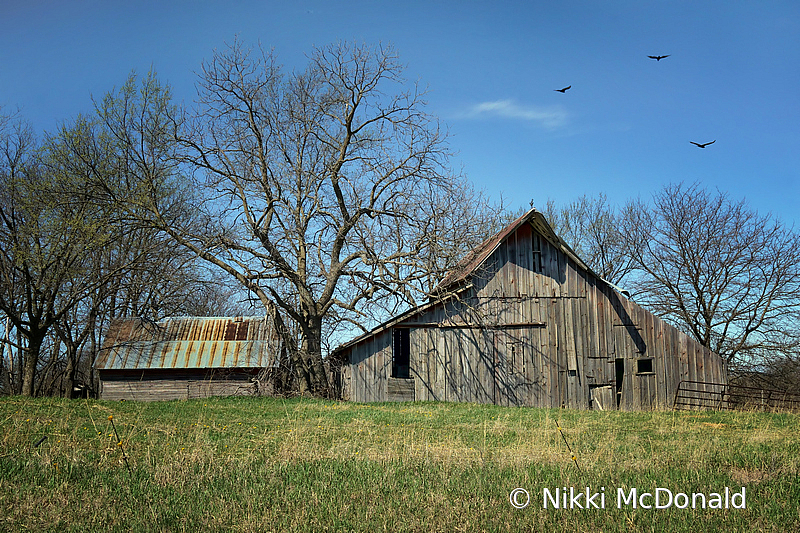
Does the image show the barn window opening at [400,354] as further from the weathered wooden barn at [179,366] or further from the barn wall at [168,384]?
the barn wall at [168,384]

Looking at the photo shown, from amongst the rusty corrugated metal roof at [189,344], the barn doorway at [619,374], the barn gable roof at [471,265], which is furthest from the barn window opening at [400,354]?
the barn doorway at [619,374]

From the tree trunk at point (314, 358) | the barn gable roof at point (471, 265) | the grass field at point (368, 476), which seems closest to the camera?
the grass field at point (368, 476)

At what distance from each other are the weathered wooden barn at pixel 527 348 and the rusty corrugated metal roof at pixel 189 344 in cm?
388

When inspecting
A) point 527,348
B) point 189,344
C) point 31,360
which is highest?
point 189,344

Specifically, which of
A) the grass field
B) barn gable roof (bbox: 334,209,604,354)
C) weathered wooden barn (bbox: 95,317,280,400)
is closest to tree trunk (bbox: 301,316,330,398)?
barn gable roof (bbox: 334,209,604,354)

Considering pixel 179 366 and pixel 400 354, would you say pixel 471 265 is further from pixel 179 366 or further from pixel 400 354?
pixel 179 366

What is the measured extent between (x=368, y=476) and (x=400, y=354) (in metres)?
19.6

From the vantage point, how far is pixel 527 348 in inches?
827

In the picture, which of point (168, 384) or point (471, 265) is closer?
point (471, 265)

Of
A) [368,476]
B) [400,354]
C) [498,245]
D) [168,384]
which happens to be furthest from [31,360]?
[368,476]

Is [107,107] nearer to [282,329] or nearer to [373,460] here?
[282,329]

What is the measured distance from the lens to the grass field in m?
5.29

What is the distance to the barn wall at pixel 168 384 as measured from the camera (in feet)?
73.8

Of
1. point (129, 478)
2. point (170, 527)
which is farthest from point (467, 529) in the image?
point (129, 478)
